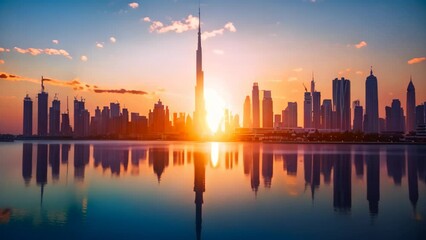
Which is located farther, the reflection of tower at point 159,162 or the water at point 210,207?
the reflection of tower at point 159,162

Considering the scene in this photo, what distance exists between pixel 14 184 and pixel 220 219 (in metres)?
28.7

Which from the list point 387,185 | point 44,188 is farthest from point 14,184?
point 387,185

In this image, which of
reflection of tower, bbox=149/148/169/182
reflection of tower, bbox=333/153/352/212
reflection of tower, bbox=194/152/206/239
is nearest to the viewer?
reflection of tower, bbox=194/152/206/239

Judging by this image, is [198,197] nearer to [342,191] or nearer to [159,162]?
[342,191]

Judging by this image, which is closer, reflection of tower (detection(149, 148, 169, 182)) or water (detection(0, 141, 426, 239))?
water (detection(0, 141, 426, 239))

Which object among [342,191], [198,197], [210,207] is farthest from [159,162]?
[210,207]

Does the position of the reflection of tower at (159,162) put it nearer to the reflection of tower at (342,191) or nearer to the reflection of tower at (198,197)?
the reflection of tower at (198,197)

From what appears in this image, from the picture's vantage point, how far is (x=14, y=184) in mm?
42375

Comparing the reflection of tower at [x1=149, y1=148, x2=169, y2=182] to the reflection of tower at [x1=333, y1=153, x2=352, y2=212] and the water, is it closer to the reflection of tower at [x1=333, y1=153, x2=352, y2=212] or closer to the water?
the water

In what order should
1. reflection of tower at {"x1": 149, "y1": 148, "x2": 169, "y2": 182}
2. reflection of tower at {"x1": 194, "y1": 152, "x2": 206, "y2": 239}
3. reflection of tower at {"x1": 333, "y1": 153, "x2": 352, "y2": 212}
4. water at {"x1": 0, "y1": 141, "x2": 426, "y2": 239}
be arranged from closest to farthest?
1. water at {"x1": 0, "y1": 141, "x2": 426, "y2": 239}
2. reflection of tower at {"x1": 194, "y1": 152, "x2": 206, "y2": 239}
3. reflection of tower at {"x1": 333, "y1": 153, "x2": 352, "y2": 212}
4. reflection of tower at {"x1": 149, "y1": 148, "x2": 169, "y2": 182}

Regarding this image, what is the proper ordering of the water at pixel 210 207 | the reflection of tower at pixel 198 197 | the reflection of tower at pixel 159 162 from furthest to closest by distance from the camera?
the reflection of tower at pixel 159 162 < the reflection of tower at pixel 198 197 < the water at pixel 210 207

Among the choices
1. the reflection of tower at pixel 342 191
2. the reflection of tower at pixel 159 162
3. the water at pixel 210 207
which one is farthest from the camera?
the reflection of tower at pixel 159 162

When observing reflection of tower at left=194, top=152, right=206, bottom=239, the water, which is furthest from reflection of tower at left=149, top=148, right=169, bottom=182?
the water

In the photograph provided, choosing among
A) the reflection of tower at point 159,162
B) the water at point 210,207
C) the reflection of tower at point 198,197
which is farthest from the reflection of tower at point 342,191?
the reflection of tower at point 159,162
